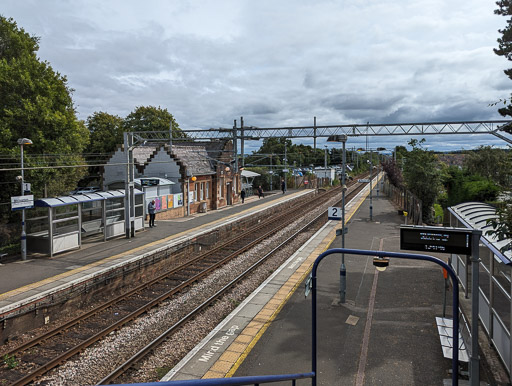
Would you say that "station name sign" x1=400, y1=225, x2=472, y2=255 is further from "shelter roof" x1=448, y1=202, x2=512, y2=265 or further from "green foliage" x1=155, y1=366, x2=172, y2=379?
"green foliage" x1=155, y1=366, x2=172, y2=379

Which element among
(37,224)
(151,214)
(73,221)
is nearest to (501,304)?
(73,221)

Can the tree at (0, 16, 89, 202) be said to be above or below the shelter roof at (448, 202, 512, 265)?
above

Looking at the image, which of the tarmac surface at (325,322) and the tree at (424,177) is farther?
the tree at (424,177)

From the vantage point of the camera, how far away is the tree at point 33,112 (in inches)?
802

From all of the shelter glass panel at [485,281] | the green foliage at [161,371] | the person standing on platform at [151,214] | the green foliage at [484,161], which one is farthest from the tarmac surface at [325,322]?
the green foliage at [484,161]

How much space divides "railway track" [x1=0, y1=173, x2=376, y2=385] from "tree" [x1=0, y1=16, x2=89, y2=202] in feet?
35.6

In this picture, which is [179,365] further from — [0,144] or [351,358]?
[0,144]

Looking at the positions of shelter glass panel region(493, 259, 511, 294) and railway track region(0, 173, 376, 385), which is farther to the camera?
railway track region(0, 173, 376, 385)

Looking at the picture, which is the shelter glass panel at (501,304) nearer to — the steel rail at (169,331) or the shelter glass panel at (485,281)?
the shelter glass panel at (485,281)

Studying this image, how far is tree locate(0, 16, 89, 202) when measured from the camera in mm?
20359

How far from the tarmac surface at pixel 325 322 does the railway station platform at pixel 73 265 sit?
0.15 ft

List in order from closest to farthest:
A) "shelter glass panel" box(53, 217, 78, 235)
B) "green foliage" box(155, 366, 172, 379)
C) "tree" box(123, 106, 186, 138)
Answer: "green foliage" box(155, 366, 172, 379)
"shelter glass panel" box(53, 217, 78, 235)
"tree" box(123, 106, 186, 138)

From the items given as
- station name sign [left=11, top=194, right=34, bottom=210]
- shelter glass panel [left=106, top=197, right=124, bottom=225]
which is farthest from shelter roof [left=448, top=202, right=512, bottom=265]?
shelter glass panel [left=106, top=197, right=124, bottom=225]

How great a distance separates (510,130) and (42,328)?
21141mm
